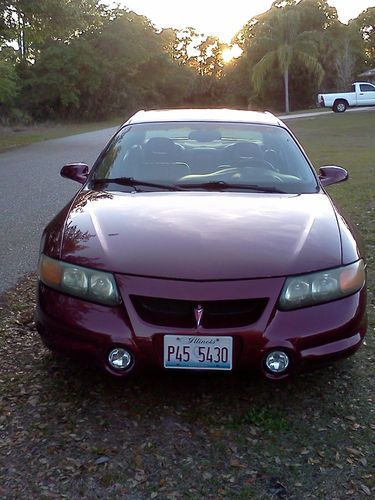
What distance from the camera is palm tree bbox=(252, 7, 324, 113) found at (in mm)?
51906

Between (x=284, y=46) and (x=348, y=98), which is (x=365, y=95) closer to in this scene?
(x=348, y=98)

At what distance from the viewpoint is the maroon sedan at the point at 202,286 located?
9.86ft

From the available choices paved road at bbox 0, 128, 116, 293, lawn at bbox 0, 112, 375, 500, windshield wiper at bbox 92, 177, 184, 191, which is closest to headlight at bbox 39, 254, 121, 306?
lawn at bbox 0, 112, 375, 500

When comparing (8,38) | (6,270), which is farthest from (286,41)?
(6,270)

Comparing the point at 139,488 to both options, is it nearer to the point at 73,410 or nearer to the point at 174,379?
the point at 73,410

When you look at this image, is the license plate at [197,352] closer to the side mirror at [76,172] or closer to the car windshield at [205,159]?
the car windshield at [205,159]

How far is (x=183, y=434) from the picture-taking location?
9.73 ft

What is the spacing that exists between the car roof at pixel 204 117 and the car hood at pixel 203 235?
3.96 ft

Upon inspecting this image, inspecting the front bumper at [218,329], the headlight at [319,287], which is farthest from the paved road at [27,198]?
the headlight at [319,287]

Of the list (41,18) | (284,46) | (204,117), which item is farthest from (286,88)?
(204,117)

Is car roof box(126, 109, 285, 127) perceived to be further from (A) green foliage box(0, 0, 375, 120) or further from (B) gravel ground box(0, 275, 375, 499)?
(A) green foliage box(0, 0, 375, 120)

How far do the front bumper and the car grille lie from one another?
3cm

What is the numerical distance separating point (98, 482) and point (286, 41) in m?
53.5

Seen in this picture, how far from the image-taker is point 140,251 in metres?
3.21
